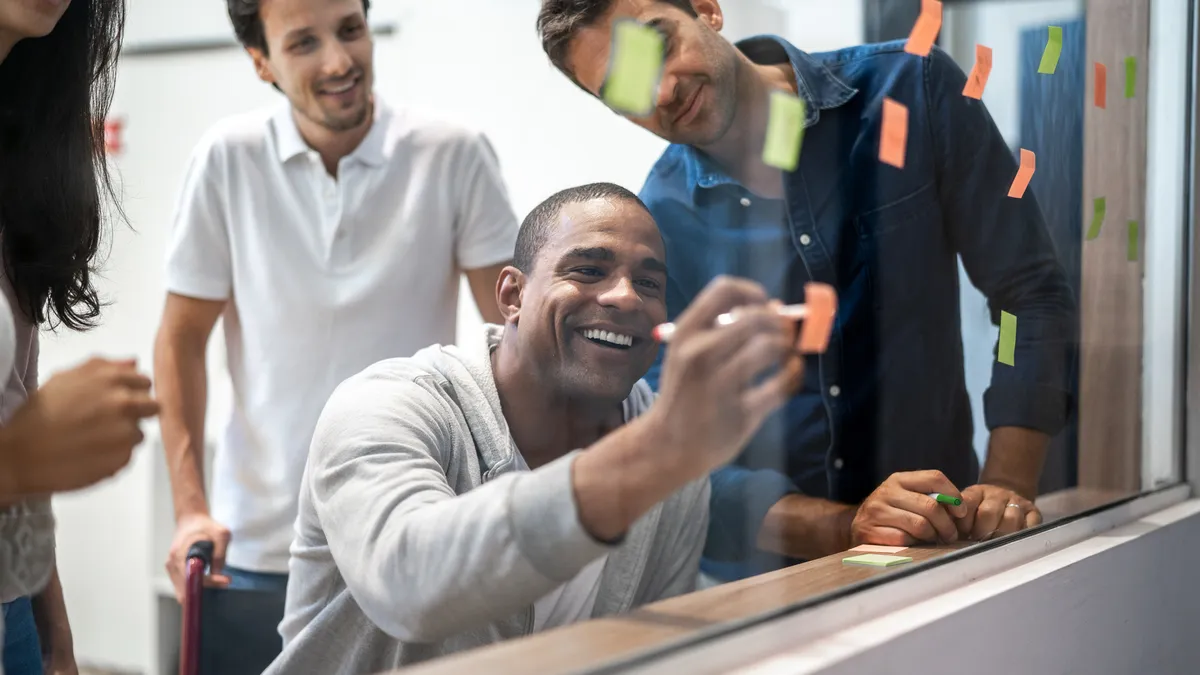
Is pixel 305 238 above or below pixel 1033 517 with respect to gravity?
above

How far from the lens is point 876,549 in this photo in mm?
1084

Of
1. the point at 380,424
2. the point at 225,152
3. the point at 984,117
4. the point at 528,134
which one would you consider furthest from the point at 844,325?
the point at 225,152

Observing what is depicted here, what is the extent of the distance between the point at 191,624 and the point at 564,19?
2.82 feet

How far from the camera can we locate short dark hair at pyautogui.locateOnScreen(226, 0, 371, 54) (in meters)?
1.46

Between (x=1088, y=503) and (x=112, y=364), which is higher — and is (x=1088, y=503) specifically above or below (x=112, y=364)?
below

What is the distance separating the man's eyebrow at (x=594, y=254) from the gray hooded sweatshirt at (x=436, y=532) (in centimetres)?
13

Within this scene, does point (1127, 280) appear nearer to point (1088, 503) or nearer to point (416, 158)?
point (1088, 503)

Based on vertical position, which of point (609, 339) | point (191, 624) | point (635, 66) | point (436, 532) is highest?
point (635, 66)

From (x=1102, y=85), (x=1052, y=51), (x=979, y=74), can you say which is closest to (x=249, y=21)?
(x=979, y=74)

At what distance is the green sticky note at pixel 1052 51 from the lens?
1.37 metres

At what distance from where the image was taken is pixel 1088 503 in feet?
4.60

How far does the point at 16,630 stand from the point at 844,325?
747 mm

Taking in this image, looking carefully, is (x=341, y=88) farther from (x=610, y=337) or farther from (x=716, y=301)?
(x=716, y=301)

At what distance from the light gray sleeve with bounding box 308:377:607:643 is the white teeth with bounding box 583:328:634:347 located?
12 cm
